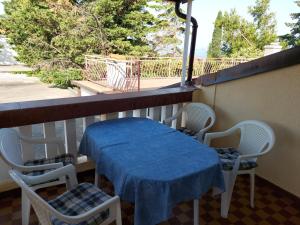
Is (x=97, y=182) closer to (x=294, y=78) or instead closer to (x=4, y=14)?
(x=294, y=78)

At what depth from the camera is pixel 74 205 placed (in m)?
1.26

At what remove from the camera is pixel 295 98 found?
74.8 inches

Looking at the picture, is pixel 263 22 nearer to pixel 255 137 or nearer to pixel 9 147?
pixel 255 137

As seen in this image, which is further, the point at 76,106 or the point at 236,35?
the point at 236,35

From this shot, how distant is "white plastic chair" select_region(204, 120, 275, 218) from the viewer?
5.59ft

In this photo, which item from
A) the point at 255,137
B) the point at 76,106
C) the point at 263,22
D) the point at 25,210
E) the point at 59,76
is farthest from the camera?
the point at 263,22

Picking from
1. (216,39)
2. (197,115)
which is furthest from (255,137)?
(216,39)

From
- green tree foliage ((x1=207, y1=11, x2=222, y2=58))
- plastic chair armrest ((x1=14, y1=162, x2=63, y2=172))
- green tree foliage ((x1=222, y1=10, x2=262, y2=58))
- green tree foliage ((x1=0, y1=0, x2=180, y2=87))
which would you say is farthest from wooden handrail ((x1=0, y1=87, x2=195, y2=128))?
green tree foliage ((x1=207, y1=11, x2=222, y2=58))

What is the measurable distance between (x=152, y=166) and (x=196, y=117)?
4.24ft

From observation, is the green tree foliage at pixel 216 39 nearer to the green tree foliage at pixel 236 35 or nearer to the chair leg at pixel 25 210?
the green tree foliage at pixel 236 35

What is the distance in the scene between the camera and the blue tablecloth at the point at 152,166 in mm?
1124

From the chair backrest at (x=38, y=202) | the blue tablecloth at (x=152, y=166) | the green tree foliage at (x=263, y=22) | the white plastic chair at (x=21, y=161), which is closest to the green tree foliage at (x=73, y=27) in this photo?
the green tree foliage at (x=263, y=22)

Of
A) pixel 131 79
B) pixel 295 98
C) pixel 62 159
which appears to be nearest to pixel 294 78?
pixel 295 98

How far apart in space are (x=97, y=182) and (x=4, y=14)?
12159mm
